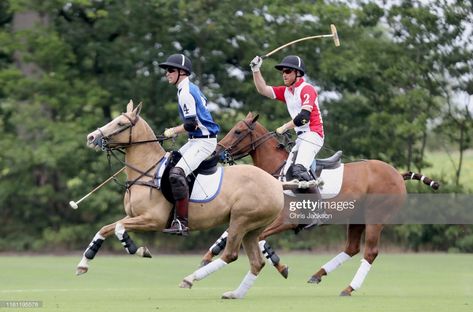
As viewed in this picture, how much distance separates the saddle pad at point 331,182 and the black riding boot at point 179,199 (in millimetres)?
3209

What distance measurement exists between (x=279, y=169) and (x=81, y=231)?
43.1ft

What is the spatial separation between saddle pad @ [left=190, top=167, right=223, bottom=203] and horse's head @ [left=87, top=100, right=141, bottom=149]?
3.14 feet

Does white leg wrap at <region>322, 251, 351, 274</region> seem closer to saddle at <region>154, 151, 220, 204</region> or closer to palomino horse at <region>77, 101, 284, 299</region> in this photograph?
palomino horse at <region>77, 101, 284, 299</region>

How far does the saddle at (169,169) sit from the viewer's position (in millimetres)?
14039

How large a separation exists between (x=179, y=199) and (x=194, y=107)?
3.51ft

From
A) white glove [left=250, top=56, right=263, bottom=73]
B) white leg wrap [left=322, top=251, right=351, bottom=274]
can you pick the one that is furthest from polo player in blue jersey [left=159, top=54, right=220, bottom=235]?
white leg wrap [left=322, top=251, right=351, bottom=274]

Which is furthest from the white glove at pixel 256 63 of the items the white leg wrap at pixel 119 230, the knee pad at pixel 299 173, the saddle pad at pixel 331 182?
the white leg wrap at pixel 119 230

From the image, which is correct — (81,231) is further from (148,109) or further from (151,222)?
(151,222)

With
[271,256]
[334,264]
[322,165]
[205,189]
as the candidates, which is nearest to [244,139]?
[322,165]

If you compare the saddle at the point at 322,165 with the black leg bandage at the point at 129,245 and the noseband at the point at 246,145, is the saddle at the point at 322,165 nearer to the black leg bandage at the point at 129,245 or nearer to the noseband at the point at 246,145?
the noseband at the point at 246,145

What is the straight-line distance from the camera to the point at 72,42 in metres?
29.8

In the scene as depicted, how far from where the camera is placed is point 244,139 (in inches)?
661

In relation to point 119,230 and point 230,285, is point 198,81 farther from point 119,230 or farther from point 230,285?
point 119,230

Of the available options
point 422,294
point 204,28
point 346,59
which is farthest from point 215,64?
point 422,294
